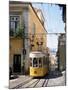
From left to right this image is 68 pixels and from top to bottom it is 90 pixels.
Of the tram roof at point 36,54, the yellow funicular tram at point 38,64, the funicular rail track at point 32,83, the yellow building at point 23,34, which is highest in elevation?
the yellow building at point 23,34

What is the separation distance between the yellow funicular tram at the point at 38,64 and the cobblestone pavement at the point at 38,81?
43mm

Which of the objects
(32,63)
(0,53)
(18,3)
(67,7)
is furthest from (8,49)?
(67,7)

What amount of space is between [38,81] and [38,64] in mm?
144

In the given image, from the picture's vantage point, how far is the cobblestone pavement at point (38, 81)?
6.87ft

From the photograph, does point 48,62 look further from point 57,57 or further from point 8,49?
point 8,49

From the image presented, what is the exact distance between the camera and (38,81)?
6.99ft

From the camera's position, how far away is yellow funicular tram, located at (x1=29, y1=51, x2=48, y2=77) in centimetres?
213

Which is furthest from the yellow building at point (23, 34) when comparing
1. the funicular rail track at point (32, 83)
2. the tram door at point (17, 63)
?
the funicular rail track at point (32, 83)

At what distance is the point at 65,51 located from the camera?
2213mm

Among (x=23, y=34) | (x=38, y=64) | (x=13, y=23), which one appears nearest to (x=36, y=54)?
(x=38, y=64)

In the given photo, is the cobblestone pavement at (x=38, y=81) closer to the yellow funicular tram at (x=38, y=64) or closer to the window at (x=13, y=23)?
the yellow funicular tram at (x=38, y=64)

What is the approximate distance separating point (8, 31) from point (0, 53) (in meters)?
0.19

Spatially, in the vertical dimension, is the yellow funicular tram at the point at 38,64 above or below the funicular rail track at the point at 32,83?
above

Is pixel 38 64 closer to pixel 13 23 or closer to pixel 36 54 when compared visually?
pixel 36 54
